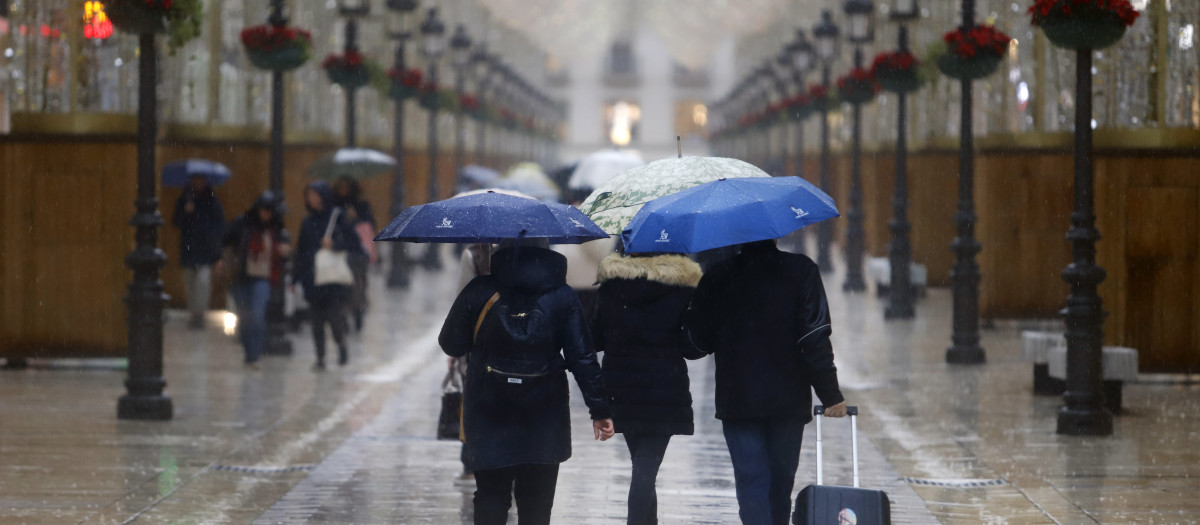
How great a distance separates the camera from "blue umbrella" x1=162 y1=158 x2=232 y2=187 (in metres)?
18.9

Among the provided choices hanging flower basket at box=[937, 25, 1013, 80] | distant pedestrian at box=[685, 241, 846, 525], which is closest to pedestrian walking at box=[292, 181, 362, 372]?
hanging flower basket at box=[937, 25, 1013, 80]

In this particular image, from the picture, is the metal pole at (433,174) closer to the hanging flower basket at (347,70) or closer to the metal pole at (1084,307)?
the hanging flower basket at (347,70)

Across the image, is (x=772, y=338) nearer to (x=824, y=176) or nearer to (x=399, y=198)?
(x=399, y=198)

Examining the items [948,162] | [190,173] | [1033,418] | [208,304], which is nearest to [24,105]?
[190,173]

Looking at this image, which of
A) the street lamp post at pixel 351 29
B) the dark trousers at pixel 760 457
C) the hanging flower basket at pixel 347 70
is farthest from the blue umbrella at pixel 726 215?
the hanging flower basket at pixel 347 70

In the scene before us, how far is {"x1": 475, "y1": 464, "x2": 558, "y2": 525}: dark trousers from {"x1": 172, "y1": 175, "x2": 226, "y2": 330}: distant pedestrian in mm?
11718

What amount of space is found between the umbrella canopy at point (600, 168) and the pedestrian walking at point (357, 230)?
2.17 metres

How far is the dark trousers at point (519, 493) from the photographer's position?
6715 millimetres

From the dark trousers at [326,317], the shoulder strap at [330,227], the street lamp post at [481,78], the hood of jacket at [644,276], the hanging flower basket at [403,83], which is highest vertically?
the street lamp post at [481,78]

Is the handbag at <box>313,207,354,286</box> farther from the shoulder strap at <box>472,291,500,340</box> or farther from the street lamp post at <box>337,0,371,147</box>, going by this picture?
the shoulder strap at <box>472,291,500,340</box>

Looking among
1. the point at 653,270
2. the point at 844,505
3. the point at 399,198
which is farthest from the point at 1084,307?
the point at 399,198

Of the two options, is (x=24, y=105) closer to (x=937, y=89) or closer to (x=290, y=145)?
(x=290, y=145)

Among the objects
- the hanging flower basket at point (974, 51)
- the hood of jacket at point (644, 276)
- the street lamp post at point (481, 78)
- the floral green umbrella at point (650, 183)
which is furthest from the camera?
the street lamp post at point (481, 78)

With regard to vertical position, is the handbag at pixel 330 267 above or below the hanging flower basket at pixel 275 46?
below
